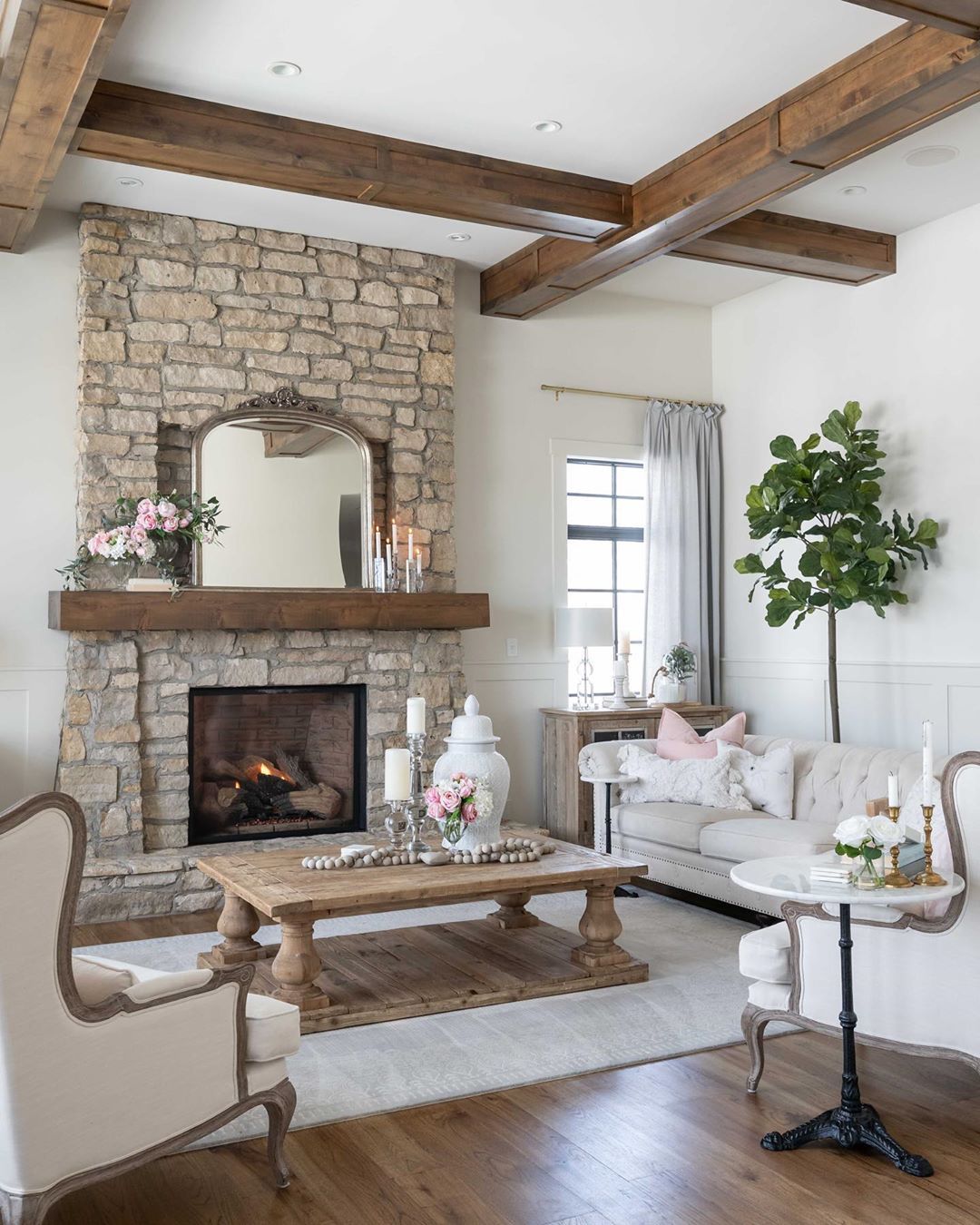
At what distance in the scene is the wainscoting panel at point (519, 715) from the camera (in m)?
6.68

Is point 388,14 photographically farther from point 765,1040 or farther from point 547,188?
point 765,1040

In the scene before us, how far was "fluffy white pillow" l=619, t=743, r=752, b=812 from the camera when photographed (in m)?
5.46

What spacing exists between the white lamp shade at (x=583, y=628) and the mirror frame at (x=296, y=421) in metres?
1.22

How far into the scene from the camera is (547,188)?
515cm

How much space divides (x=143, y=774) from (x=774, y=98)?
4037 mm

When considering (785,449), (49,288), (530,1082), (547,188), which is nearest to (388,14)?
(547,188)

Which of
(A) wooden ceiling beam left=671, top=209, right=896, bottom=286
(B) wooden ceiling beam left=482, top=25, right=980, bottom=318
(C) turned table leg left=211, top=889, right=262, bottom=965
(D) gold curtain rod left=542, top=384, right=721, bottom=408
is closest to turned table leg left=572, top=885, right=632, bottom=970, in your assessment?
(C) turned table leg left=211, top=889, right=262, bottom=965

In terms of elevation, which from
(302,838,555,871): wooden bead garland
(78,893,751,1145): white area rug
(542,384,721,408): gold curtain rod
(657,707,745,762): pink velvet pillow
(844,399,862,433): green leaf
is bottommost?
(78,893,751,1145): white area rug

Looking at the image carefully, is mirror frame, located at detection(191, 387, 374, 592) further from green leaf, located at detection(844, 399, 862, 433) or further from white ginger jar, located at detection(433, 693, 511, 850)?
green leaf, located at detection(844, 399, 862, 433)

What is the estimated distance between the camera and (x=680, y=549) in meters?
7.17

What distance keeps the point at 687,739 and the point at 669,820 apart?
628 mm

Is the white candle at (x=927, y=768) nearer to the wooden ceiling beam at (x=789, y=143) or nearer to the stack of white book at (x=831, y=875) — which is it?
the stack of white book at (x=831, y=875)

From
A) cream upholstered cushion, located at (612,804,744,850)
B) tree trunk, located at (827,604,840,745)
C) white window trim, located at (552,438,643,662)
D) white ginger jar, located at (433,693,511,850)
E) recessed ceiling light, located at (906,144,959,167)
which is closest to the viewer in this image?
white ginger jar, located at (433,693,511,850)

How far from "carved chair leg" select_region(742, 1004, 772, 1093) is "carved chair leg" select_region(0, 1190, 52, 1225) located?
1872 mm
